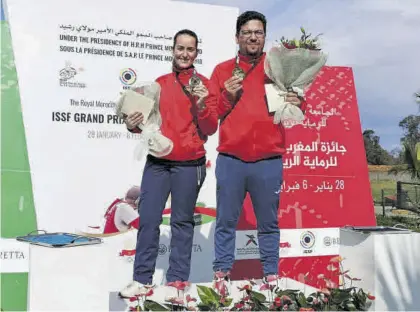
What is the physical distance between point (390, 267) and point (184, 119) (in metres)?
1.71

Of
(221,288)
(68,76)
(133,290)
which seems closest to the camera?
(221,288)

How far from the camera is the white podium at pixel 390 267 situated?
3301mm

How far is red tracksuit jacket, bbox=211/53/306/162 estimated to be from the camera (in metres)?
3.49

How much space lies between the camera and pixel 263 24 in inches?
138

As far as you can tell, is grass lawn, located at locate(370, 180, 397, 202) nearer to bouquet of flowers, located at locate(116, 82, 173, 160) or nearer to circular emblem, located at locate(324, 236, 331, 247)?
circular emblem, located at locate(324, 236, 331, 247)

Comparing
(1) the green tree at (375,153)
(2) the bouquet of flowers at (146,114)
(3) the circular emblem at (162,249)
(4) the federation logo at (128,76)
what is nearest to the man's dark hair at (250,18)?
(2) the bouquet of flowers at (146,114)

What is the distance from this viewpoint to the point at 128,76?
4.10 m

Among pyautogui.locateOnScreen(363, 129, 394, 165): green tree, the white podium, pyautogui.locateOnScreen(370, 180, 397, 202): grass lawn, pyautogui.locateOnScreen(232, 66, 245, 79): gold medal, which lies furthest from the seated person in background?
pyautogui.locateOnScreen(363, 129, 394, 165): green tree

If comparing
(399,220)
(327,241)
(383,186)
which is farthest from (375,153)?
(327,241)

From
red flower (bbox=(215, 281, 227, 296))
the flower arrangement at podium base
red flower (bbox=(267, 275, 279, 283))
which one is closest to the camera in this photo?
the flower arrangement at podium base

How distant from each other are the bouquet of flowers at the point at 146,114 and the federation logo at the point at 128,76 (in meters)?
0.73

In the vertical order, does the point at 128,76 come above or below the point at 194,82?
above

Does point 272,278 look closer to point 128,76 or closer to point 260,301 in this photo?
point 260,301

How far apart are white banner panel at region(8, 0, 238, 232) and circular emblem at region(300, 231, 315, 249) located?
5.52 ft
